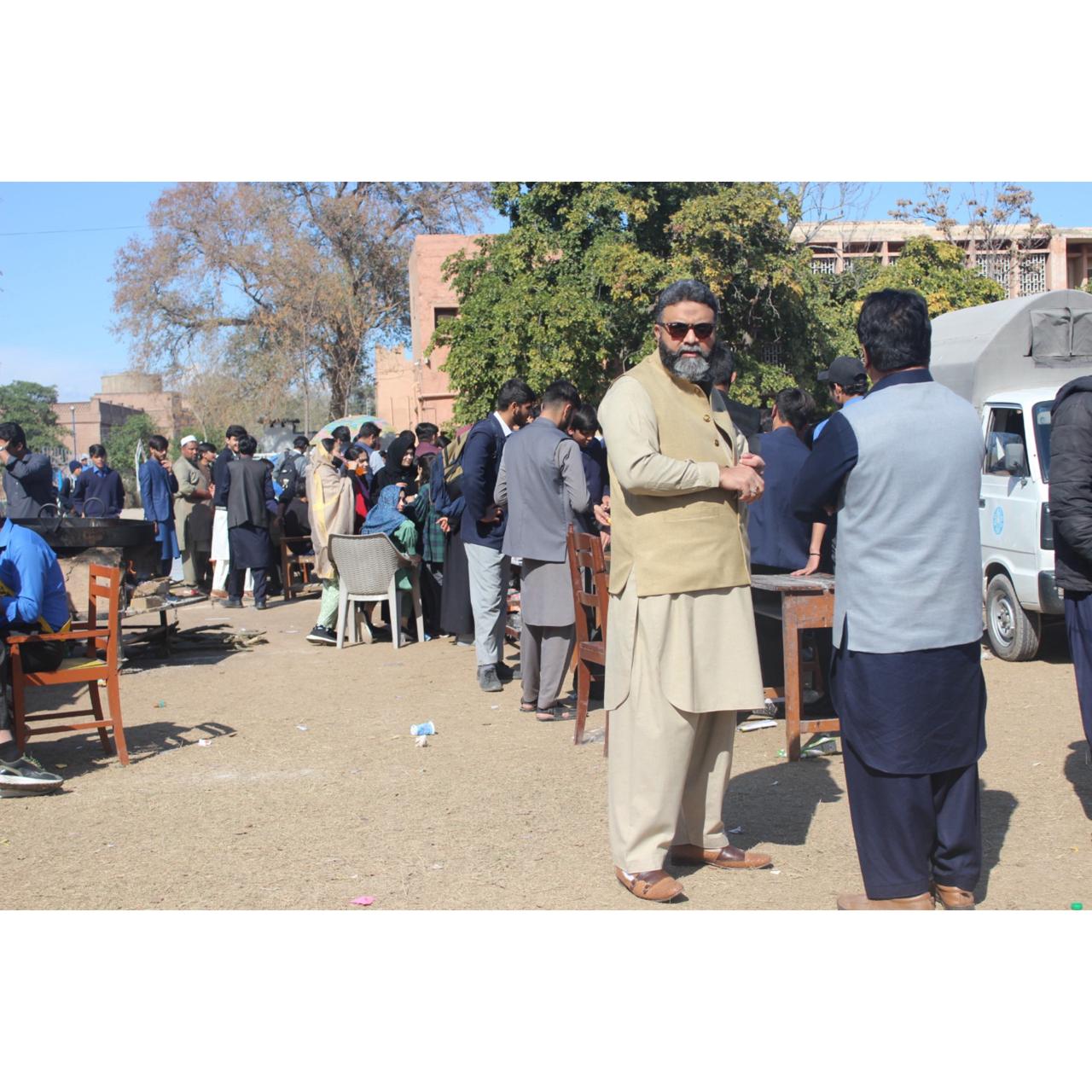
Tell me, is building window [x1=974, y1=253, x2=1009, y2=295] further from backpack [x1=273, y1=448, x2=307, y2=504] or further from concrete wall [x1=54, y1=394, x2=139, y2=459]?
concrete wall [x1=54, y1=394, x2=139, y2=459]

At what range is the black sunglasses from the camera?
4.20m

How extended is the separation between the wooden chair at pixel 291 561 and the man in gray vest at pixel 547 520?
736 centimetres

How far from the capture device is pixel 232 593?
45.0ft

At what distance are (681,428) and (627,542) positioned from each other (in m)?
Result: 0.44

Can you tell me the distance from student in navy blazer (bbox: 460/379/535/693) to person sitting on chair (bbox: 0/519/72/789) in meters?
2.65

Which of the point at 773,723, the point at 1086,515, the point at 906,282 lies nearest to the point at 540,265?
the point at 906,282

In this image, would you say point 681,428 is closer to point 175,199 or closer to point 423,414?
point 423,414

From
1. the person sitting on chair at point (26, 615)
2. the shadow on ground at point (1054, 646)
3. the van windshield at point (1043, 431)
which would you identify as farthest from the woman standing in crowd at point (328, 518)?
the shadow on ground at point (1054, 646)

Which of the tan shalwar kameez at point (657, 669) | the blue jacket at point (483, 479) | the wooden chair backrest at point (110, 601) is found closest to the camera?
the tan shalwar kameez at point (657, 669)

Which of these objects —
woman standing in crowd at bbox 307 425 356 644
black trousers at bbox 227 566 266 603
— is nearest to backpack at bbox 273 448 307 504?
black trousers at bbox 227 566 266 603

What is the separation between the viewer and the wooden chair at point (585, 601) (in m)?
6.18

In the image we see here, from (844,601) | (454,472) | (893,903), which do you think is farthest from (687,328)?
(454,472)

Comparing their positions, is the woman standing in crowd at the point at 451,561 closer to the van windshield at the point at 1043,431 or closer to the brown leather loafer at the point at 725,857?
the van windshield at the point at 1043,431

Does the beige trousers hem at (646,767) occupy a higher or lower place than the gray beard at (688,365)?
lower
